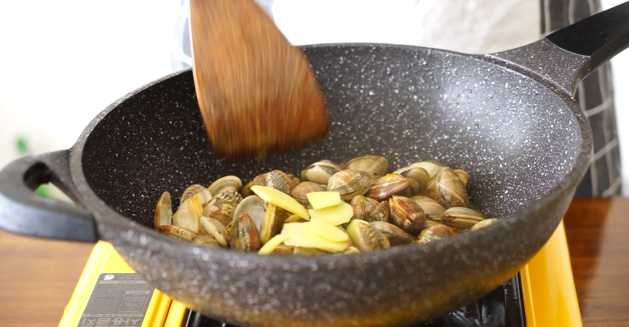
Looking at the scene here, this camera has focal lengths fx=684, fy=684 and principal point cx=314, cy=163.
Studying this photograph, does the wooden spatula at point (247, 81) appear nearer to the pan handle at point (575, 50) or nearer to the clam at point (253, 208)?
the clam at point (253, 208)

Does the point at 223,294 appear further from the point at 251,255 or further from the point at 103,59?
the point at 103,59

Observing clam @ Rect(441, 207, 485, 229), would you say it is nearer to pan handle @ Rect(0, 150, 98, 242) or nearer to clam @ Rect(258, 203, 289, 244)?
clam @ Rect(258, 203, 289, 244)

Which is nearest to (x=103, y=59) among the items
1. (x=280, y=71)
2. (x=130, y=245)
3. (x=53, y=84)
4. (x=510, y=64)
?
(x=53, y=84)

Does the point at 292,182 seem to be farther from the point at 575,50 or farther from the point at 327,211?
the point at 575,50

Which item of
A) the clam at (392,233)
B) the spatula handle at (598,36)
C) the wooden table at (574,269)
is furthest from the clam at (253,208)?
the spatula handle at (598,36)

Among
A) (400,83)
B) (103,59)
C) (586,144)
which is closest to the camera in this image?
(586,144)

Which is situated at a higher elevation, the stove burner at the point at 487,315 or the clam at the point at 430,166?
the clam at the point at 430,166

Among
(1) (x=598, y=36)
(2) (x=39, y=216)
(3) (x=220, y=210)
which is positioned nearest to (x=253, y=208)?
(3) (x=220, y=210)
